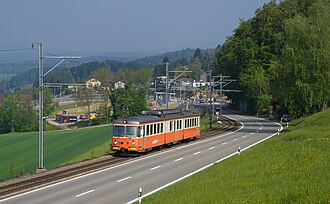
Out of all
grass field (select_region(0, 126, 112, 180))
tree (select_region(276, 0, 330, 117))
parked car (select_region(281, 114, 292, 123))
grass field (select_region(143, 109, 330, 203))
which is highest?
tree (select_region(276, 0, 330, 117))

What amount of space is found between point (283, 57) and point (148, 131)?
26.7 m

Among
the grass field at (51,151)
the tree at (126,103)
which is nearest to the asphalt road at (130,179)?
the grass field at (51,151)

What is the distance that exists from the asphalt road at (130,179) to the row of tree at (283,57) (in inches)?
716

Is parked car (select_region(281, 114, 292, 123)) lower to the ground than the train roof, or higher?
lower

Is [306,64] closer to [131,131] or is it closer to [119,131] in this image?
[131,131]

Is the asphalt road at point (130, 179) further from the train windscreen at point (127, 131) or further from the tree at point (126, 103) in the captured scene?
the tree at point (126, 103)

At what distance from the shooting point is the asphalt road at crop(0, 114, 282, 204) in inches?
882

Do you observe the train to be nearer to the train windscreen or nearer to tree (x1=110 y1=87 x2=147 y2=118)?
the train windscreen

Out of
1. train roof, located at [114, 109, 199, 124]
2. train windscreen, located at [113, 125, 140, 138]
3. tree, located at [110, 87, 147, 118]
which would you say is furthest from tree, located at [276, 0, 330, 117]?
tree, located at [110, 87, 147, 118]

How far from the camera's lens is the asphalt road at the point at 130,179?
22.4m

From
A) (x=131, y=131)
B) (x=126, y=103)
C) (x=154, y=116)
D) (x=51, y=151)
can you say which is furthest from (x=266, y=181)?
(x=126, y=103)

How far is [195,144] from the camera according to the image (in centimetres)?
4619

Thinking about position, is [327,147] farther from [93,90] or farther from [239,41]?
[93,90]

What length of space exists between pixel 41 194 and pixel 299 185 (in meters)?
10.8
